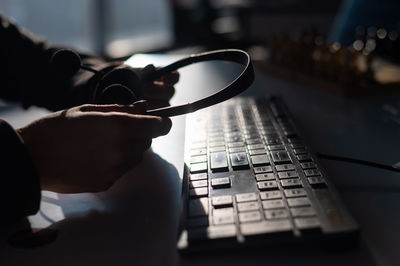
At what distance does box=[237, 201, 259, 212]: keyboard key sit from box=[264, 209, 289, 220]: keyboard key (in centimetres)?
1

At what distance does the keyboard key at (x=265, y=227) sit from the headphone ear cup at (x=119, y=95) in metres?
0.24

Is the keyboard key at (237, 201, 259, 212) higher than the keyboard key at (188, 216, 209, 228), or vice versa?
the keyboard key at (237, 201, 259, 212)

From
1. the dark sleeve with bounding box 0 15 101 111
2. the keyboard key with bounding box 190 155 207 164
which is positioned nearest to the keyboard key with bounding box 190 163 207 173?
the keyboard key with bounding box 190 155 207 164

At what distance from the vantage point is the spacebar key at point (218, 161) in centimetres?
42

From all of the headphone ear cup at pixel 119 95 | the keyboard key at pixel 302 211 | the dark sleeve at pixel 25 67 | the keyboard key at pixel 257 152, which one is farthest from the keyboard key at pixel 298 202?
the dark sleeve at pixel 25 67

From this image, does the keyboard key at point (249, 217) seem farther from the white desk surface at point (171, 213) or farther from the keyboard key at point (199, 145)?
the keyboard key at point (199, 145)

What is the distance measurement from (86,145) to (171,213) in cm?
11

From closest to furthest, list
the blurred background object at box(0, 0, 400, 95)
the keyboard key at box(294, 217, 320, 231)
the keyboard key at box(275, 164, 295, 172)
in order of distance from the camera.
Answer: the keyboard key at box(294, 217, 320, 231), the keyboard key at box(275, 164, 295, 172), the blurred background object at box(0, 0, 400, 95)

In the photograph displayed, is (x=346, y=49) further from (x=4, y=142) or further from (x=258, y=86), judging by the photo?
(x=4, y=142)

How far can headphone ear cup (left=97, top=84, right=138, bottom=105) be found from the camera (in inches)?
18.9

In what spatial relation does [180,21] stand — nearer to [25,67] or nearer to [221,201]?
[25,67]

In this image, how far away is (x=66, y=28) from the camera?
366 centimetres

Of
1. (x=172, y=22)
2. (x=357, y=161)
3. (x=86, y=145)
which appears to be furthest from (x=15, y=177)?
(x=172, y=22)

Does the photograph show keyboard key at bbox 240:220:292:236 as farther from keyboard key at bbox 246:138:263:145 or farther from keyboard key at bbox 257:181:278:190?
keyboard key at bbox 246:138:263:145
